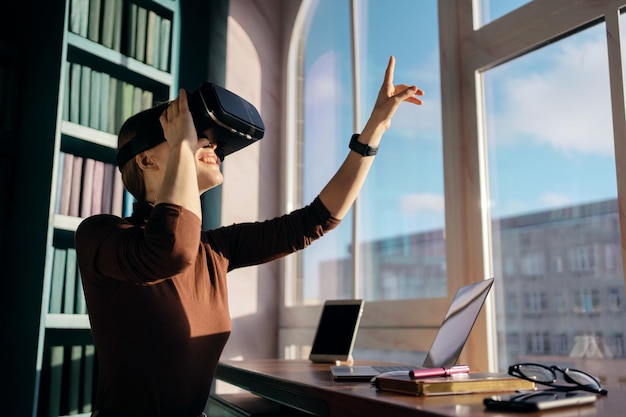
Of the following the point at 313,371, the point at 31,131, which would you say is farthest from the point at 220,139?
the point at 31,131

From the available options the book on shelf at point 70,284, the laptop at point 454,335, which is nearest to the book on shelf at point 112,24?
the book on shelf at point 70,284

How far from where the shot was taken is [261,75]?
9.45 feet

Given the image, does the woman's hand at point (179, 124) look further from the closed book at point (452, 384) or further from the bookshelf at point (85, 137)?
the bookshelf at point (85, 137)

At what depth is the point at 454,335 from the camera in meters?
1.23

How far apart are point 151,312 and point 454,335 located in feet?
2.02

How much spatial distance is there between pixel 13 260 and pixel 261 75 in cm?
142

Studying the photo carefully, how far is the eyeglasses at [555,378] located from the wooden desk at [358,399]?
0.10 feet

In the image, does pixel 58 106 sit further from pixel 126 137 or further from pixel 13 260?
pixel 126 137

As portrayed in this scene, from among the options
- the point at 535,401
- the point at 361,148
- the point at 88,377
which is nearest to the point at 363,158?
the point at 361,148

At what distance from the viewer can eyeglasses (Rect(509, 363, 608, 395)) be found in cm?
100

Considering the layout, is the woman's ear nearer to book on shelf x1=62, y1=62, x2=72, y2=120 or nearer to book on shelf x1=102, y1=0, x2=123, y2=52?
book on shelf x1=62, y1=62, x2=72, y2=120

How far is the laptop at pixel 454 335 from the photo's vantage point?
118 cm

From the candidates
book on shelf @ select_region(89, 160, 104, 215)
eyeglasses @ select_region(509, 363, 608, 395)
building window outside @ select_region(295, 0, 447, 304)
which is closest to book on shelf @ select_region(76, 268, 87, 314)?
book on shelf @ select_region(89, 160, 104, 215)

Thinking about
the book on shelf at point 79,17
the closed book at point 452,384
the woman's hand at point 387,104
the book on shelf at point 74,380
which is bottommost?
the book on shelf at point 74,380
